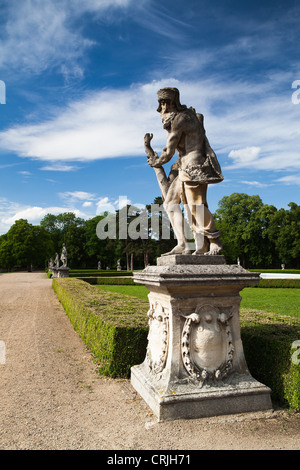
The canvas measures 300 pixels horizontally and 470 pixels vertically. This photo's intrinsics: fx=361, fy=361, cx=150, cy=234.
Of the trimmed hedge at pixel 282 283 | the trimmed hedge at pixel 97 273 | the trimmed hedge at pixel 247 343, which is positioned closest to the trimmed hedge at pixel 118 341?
the trimmed hedge at pixel 247 343

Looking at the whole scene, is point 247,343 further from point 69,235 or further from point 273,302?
point 69,235

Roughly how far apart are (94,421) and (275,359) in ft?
7.04

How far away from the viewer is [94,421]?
146 inches

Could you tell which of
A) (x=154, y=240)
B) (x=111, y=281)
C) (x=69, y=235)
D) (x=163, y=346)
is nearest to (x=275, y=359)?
(x=163, y=346)

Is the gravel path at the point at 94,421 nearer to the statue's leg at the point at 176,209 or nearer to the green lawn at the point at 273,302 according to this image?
the statue's leg at the point at 176,209

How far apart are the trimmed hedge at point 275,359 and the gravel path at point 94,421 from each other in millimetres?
254

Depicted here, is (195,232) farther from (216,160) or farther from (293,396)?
(293,396)

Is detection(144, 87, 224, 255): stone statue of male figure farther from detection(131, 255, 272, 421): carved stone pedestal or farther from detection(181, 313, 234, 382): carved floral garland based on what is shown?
detection(181, 313, 234, 382): carved floral garland

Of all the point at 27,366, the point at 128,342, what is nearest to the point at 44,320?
the point at 27,366

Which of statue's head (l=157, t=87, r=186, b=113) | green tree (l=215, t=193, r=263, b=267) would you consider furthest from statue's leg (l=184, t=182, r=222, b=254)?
green tree (l=215, t=193, r=263, b=267)

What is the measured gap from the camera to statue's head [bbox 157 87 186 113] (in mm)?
4504

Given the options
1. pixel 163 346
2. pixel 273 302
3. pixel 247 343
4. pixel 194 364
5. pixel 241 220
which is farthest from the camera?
pixel 241 220

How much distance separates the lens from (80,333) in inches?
305

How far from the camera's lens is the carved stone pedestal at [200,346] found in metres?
3.75
